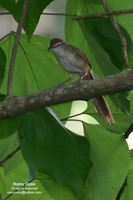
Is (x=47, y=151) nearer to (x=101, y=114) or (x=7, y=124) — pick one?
(x=7, y=124)

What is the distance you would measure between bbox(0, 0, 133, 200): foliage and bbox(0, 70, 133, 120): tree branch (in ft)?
0.10

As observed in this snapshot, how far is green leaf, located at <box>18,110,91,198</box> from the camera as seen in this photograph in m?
0.81

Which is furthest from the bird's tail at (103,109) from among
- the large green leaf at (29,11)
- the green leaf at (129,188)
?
the large green leaf at (29,11)

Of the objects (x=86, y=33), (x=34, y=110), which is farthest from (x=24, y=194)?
(x=86, y=33)

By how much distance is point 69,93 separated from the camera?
92cm

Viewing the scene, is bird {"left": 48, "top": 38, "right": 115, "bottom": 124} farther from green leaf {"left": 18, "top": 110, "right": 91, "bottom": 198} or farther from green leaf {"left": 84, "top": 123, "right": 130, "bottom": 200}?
green leaf {"left": 18, "top": 110, "right": 91, "bottom": 198}

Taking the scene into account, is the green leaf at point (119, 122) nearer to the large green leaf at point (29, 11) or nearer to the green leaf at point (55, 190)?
the green leaf at point (55, 190)

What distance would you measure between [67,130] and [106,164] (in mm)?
141

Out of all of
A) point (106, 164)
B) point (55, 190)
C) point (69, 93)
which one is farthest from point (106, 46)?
point (55, 190)

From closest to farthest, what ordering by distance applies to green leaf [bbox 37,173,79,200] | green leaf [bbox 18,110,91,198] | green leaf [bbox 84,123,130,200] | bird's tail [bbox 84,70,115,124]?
green leaf [bbox 18,110,91,198] < green leaf [bbox 84,123,130,200] < green leaf [bbox 37,173,79,200] < bird's tail [bbox 84,70,115,124]

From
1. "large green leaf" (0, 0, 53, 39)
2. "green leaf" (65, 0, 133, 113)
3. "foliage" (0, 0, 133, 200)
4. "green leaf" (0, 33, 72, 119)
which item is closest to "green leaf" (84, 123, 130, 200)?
"foliage" (0, 0, 133, 200)

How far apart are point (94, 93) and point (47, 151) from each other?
17cm

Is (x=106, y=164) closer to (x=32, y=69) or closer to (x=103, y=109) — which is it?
(x=103, y=109)

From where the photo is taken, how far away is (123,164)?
100 cm
